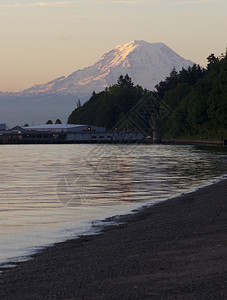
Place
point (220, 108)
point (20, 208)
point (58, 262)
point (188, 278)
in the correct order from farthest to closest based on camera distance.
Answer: point (220, 108) → point (20, 208) → point (58, 262) → point (188, 278)

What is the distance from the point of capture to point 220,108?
169 meters

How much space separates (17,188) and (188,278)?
3493 centimetres

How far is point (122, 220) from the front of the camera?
2653 cm

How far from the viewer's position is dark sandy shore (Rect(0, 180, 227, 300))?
12633 mm

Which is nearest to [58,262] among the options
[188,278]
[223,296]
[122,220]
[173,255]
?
[173,255]

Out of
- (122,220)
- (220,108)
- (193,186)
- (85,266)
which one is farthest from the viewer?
(220,108)

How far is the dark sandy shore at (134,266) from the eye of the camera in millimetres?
12633

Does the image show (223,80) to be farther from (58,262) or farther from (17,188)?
(58,262)

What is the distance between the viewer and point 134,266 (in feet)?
49.1

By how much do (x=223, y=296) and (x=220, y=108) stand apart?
6305 inches

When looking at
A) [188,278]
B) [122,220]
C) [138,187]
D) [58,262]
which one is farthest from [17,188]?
[188,278]

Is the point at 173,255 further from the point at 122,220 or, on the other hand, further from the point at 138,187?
the point at 138,187

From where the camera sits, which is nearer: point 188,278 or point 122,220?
point 188,278

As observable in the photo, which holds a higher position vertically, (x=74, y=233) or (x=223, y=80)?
(x=223, y=80)
